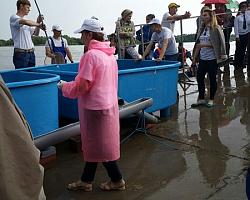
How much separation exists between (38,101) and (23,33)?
2.76 m

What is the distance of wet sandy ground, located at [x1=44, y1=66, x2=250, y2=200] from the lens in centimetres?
318

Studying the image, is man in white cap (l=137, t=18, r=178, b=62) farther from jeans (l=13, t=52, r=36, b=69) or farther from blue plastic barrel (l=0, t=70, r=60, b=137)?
blue plastic barrel (l=0, t=70, r=60, b=137)

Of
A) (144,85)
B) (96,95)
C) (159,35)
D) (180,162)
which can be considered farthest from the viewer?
(159,35)

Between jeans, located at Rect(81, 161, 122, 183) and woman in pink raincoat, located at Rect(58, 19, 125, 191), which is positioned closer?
woman in pink raincoat, located at Rect(58, 19, 125, 191)

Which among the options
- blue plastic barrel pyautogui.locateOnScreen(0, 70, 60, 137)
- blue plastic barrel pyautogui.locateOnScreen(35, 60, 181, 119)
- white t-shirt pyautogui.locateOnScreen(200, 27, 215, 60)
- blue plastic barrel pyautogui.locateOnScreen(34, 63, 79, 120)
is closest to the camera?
blue plastic barrel pyautogui.locateOnScreen(0, 70, 60, 137)

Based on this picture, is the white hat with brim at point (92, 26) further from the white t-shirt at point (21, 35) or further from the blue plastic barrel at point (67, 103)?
the white t-shirt at point (21, 35)

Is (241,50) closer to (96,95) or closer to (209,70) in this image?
(209,70)

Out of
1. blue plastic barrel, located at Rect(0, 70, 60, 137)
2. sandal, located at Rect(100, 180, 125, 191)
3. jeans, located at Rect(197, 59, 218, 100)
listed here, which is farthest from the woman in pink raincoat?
jeans, located at Rect(197, 59, 218, 100)

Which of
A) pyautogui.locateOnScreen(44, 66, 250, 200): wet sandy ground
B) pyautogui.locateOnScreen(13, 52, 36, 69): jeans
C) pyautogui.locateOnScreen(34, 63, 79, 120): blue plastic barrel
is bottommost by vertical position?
pyautogui.locateOnScreen(44, 66, 250, 200): wet sandy ground

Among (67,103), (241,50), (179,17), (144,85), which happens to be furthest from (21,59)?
(241,50)

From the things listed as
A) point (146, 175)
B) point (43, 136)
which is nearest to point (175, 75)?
point (146, 175)

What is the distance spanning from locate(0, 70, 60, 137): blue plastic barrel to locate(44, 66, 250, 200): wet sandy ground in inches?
19.6

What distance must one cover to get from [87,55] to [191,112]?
3.46 m

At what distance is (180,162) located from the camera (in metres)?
3.86
